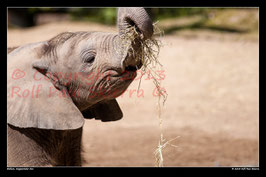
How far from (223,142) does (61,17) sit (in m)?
13.9

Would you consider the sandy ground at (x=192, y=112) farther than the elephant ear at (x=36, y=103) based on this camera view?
Yes

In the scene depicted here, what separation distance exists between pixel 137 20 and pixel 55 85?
1.09 metres

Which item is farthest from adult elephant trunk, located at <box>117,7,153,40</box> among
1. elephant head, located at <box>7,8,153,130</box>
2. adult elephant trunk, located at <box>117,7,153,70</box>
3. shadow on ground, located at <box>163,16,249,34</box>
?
shadow on ground, located at <box>163,16,249,34</box>

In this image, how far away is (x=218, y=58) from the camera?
13.6m

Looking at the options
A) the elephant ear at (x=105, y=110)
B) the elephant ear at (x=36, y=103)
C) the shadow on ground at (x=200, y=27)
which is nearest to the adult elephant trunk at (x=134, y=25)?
the elephant ear at (x=36, y=103)

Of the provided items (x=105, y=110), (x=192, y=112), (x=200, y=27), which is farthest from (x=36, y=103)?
(x=200, y=27)

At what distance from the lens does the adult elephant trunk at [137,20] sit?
3.46 meters

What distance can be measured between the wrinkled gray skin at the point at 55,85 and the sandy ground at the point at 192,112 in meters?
0.87

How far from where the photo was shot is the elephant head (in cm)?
391

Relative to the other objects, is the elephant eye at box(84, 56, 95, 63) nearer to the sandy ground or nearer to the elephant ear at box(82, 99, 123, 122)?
the elephant ear at box(82, 99, 123, 122)

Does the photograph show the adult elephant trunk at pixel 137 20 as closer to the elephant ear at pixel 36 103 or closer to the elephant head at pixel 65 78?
the elephant head at pixel 65 78

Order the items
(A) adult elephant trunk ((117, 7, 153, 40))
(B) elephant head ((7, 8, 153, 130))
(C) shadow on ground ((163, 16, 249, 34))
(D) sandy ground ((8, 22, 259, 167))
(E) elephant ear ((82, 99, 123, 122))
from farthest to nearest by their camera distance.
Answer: (C) shadow on ground ((163, 16, 249, 34))
(D) sandy ground ((8, 22, 259, 167))
(E) elephant ear ((82, 99, 123, 122))
(B) elephant head ((7, 8, 153, 130))
(A) adult elephant trunk ((117, 7, 153, 40))

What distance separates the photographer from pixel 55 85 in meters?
4.07

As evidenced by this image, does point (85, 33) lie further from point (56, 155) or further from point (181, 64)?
point (181, 64)
